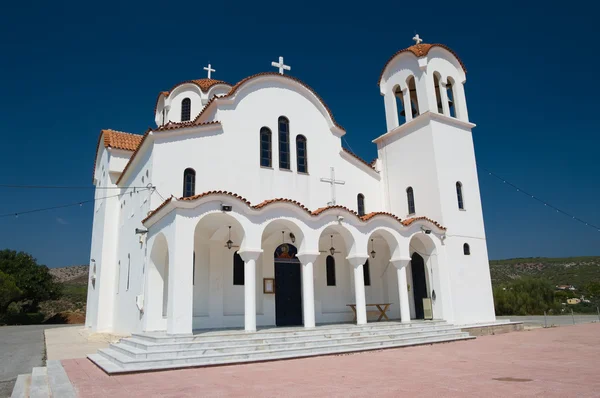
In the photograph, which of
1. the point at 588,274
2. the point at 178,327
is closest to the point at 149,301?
the point at 178,327

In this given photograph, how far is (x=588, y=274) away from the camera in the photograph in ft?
160

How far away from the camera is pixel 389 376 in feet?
25.2

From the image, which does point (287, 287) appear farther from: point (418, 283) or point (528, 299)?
point (528, 299)


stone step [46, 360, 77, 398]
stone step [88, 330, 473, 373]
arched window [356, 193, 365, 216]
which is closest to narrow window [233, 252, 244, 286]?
stone step [88, 330, 473, 373]

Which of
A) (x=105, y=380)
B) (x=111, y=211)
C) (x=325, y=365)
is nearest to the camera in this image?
(x=105, y=380)

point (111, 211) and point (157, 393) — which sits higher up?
point (111, 211)

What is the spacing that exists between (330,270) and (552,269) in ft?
164

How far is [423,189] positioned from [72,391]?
13.3 m

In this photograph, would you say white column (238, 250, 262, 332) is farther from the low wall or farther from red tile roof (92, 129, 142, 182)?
red tile roof (92, 129, 142, 182)

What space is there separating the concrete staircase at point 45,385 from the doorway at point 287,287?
7044 mm

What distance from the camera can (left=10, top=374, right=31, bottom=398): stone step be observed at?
23.1ft

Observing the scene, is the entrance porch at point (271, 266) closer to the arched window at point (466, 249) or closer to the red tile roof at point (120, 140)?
the arched window at point (466, 249)

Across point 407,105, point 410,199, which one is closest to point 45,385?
point 410,199

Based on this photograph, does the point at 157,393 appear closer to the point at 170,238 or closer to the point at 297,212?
the point at 170,238
